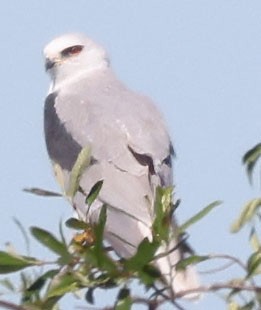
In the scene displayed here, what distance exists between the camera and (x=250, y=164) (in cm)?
289

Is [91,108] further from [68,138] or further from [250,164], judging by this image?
[250,164]

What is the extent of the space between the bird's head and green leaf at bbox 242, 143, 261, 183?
4.22m

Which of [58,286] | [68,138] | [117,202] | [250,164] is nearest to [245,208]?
[250,164]

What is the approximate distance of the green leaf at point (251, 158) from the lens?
2885mm

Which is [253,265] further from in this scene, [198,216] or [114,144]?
[114,144]

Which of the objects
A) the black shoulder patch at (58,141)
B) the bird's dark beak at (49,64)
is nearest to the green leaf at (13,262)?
the black shoulder patch at (58,141)

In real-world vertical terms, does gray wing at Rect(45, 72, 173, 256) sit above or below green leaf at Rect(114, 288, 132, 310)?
below

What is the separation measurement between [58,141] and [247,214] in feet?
10.7

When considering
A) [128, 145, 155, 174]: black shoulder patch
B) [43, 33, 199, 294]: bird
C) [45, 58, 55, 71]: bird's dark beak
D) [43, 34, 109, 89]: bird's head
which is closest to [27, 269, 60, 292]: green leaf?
[43, 33, 199, 294]: bird

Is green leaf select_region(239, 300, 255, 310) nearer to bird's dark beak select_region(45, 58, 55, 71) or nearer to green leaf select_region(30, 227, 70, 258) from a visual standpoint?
green leaf select_region(30, 227, 70, 258)

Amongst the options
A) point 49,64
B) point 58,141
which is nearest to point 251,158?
point 58,141

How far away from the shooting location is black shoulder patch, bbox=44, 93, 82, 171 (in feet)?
19.5

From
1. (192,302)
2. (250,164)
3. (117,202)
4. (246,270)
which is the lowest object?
(117,202)

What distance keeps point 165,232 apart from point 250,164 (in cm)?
33
